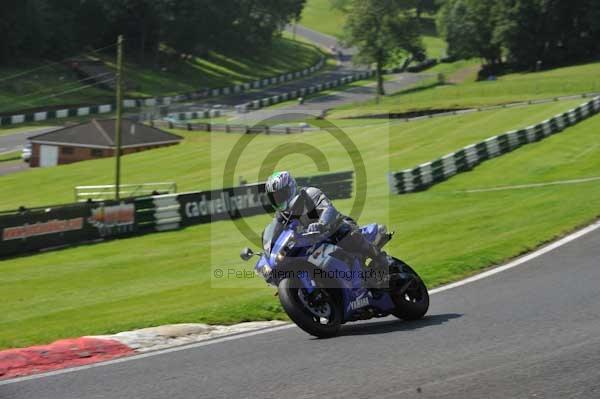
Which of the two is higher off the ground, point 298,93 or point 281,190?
point 298,93

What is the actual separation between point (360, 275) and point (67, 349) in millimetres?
3529

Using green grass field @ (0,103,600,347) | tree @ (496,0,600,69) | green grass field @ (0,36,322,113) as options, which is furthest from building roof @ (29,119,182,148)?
tree @ (496,0,600,69)

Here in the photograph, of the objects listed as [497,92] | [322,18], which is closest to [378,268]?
[497,92]

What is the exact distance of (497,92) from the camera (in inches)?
3376

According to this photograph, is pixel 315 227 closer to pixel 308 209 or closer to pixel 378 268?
pixel 308 209

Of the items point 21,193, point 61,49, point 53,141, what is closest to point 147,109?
point 61,49

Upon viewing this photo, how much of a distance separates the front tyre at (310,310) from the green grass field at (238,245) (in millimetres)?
1854

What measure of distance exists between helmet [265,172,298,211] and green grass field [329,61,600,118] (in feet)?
198

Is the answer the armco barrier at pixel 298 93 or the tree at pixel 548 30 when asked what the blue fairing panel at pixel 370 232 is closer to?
the armco barrier at pixel 298 93

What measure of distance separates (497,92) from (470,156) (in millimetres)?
51172

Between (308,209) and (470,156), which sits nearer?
(308,209)

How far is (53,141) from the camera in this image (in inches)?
2201

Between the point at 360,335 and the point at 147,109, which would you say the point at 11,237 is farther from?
the point at 147,109

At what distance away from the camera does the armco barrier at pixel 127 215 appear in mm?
27016
